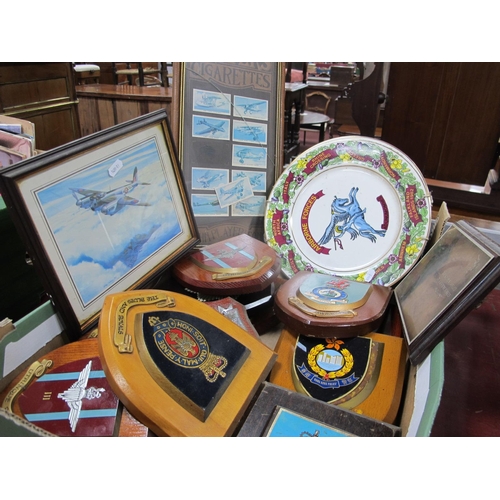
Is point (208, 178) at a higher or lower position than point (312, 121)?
higher

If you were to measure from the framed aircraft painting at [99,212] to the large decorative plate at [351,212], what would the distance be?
34cm

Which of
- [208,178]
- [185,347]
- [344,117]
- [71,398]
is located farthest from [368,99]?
[71,398]

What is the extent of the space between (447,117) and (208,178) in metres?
1.04

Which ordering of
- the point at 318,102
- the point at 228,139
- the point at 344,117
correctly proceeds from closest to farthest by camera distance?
the point at 228,139, the point at 344,117, the point at 318,102

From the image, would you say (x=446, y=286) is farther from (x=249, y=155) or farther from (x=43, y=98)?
(x=43, y=98)

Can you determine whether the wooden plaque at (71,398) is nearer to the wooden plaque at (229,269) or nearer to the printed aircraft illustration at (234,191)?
the wooden plaque at (229,269)

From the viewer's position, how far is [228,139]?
4.34 ft

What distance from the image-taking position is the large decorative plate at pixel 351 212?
3.82 feet

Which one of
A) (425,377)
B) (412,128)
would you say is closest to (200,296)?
(425,377)

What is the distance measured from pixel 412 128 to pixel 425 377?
51.5 inches

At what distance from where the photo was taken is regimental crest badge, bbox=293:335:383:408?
853 millimetres

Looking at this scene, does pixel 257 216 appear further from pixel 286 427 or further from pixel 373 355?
pixel 286 427

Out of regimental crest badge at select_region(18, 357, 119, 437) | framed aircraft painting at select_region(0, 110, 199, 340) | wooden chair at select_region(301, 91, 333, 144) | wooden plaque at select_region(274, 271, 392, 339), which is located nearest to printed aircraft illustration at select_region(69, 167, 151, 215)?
framed aircraft painting at select_region(0, 110, 199, 340)

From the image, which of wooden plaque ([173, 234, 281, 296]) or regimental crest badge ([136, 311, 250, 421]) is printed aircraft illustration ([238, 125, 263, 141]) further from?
regimental crest badge ([136, 311, 250, 421])
